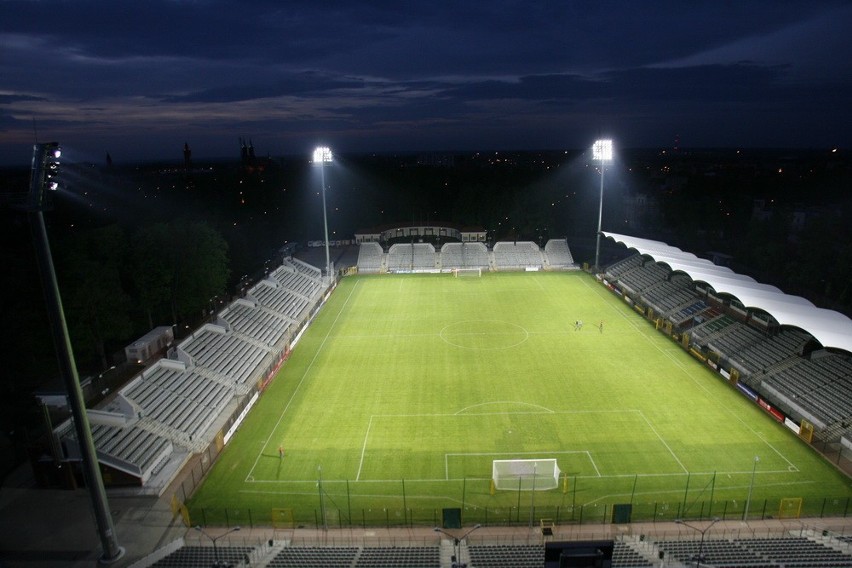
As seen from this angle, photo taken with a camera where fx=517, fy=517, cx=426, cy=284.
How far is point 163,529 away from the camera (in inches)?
643

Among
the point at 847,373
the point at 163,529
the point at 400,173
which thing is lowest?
the point at 163,529

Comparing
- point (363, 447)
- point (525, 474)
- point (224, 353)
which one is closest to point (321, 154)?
point (224, 353)

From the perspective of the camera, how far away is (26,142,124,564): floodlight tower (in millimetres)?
12758

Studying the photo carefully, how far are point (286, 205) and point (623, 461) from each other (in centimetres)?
6762

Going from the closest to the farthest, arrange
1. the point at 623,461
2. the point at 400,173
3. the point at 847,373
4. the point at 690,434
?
the point at 623,461 → the point at 690,434 → the point at 847,373 → the point at 400,173

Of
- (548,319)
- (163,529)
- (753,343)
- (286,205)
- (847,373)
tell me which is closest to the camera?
(163,529)

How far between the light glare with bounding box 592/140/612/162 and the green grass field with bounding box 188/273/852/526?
1665 centimetres

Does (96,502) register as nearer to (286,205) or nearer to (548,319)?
(548,319)

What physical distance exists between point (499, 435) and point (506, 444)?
74 centimetres

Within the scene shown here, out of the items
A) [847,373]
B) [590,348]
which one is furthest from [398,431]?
[847,373]

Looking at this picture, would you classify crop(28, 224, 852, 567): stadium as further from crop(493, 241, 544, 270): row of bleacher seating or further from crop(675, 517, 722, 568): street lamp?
crop(493, 241, 544, 270): row of bleacher seating

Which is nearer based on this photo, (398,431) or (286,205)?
(398,431)

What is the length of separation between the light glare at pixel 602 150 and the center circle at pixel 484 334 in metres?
19.2

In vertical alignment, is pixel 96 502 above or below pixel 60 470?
above
